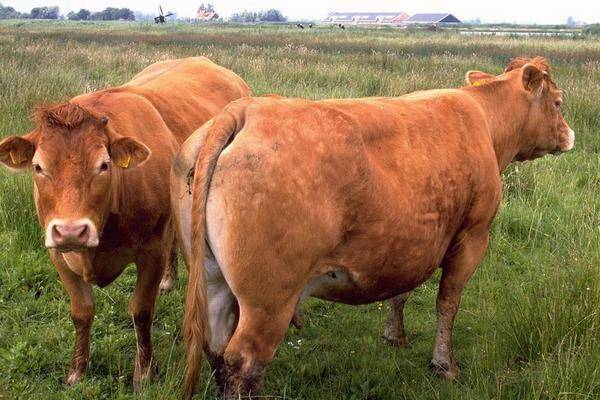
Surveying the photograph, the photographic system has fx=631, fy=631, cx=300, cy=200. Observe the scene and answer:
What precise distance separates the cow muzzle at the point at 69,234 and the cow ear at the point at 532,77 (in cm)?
322

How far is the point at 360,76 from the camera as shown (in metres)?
14.5

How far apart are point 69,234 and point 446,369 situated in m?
2.40

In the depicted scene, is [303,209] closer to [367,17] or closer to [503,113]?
[503,113]

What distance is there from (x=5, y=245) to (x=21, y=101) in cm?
476

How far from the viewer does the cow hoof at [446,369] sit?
3.90 metres

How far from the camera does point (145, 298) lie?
A: 12.3 feet

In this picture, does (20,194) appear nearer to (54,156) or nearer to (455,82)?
(54,156)

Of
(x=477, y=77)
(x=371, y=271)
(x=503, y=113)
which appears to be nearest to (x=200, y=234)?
(x=371, y=271)

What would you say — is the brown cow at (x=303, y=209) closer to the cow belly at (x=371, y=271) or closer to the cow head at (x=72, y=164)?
the cow belly at (x=371, y=271)

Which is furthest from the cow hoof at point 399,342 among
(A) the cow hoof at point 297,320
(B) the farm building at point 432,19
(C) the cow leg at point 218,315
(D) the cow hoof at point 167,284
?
(B) the farm building at point 432,19

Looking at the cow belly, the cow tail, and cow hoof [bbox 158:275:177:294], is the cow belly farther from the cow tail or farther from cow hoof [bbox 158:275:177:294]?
cow hoof [bbox 158:275:177:294]

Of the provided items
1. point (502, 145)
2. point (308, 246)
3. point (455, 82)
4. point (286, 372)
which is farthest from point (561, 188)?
point (455, 82)

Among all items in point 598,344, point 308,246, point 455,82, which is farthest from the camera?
point 455,82

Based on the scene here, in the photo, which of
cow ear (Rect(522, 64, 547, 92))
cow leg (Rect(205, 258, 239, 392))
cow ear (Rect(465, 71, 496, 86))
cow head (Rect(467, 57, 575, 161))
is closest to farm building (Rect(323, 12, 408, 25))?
cow ear (Rect(465, 71, 496, 86))
